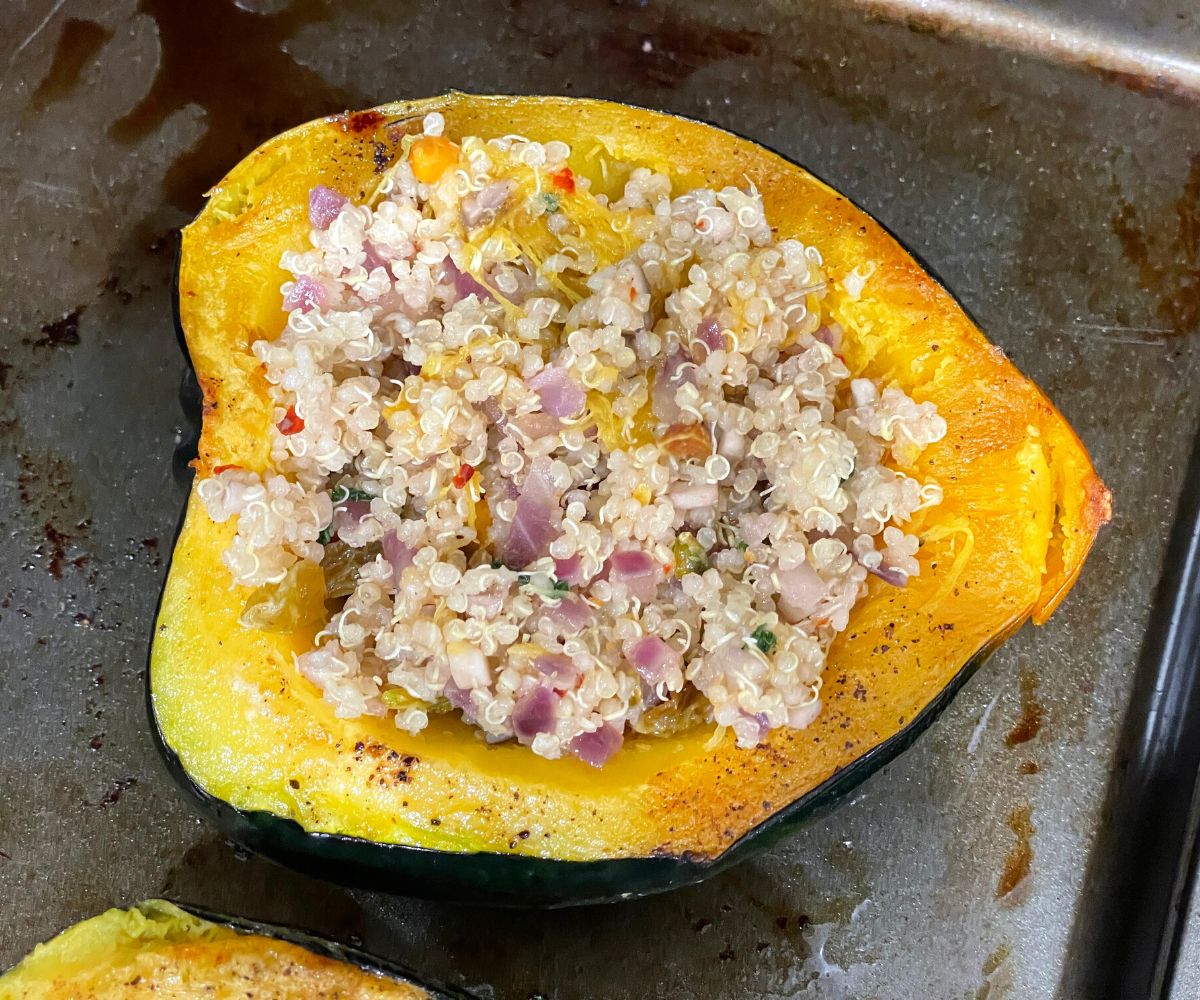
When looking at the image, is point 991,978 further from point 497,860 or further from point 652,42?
point 652,42

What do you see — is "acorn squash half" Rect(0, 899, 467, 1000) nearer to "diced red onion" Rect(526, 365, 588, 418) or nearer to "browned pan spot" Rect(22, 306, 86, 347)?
"diced red onion" Rect(526, 365, 588, 418)

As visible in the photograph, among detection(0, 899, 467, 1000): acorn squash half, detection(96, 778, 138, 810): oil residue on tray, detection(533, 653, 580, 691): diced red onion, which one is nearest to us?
detection(533, 653, 580, 691): diced red onion

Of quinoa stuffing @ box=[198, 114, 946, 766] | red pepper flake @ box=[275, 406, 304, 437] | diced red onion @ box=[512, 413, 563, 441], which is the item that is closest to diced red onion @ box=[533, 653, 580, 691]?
quinoa stuffing @ box=[198, 114, 946, 766]

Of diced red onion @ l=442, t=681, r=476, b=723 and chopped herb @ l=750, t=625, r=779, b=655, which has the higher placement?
chopped herb @ l=750, t=625, r=779, b=655

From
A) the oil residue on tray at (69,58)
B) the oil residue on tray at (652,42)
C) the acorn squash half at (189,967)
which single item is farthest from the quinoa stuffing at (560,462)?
the oil residue on tray at (69,58)

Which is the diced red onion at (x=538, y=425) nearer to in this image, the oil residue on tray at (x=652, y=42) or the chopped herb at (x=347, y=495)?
the chopped herb at (x=347, y=495)

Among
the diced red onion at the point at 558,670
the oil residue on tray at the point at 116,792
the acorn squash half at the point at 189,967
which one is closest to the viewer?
the diced red onion at the point at 558,670

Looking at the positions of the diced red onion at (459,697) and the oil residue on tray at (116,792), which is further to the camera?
the oil residue on tray at (116,792)
